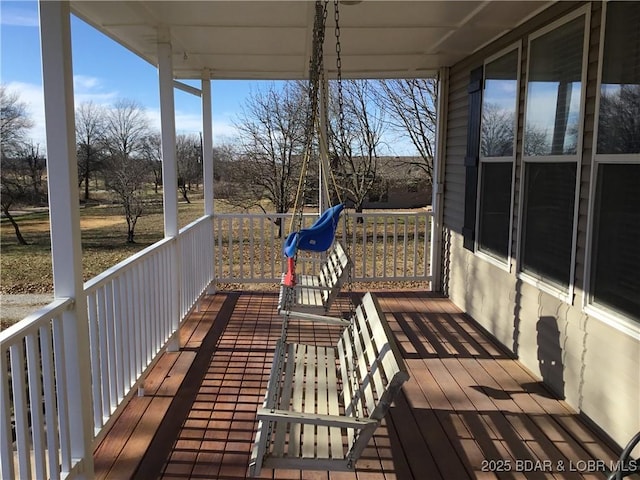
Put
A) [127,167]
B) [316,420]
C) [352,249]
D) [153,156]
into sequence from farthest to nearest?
[153,156], [127,167], [352,249], [316,420]

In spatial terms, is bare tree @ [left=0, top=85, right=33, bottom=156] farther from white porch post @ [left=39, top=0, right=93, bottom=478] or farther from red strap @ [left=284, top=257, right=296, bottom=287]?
white porch post @ [left=39, top=0, right=93, bottom=478]

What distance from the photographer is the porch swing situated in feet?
5.96

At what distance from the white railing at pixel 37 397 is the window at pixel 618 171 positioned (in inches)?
101

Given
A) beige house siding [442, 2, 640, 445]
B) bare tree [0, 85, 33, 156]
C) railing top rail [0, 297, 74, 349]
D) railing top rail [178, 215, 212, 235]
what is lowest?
beige house siding [442, 2, 640, 445]

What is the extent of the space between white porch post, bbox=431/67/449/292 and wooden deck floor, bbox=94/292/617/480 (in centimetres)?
158

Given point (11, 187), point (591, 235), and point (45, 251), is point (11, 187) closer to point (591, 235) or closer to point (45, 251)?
point (45, 251)

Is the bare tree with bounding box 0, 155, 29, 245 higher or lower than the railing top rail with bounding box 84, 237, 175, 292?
higher

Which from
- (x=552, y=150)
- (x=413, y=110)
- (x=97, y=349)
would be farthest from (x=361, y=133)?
(x=97, y=349)

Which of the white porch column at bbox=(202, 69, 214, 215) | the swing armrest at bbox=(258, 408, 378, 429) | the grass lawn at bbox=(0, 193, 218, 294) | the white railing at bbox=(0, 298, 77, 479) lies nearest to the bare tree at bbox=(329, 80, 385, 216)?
the grass lawn at bbox=(0, 193, 218, 294)

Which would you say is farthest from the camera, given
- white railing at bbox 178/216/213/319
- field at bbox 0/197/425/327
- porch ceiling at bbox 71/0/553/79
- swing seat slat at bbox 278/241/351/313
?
field at bbox 0/197/425/327

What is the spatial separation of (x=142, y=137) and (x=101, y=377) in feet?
25.8

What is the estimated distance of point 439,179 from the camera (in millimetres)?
5715

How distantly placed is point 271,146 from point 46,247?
4.75 metres

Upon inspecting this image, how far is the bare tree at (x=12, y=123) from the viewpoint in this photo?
6930mm
